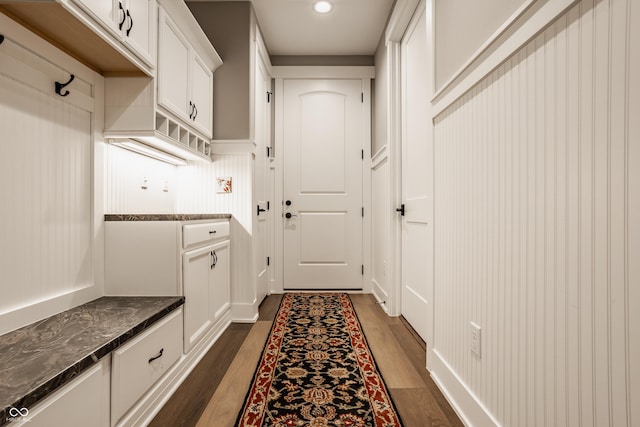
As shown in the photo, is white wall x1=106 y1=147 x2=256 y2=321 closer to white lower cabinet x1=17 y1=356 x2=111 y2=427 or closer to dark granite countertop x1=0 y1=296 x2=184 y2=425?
dark granite countertop x1=0 y1=296 x2=184 y2=425

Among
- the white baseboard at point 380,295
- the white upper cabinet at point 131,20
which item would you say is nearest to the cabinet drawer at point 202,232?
the white upper cabinet at point 131,20

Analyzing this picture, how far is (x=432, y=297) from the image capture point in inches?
70.4

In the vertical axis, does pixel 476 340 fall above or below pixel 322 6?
below

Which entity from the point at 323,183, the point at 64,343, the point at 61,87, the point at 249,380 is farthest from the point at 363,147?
the point at 64,343

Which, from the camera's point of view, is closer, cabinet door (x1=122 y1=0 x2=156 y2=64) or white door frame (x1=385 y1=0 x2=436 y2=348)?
cabinet door (x1=122 y1=0 x2=156 y2=64)

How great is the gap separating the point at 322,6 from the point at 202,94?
4.19 feet

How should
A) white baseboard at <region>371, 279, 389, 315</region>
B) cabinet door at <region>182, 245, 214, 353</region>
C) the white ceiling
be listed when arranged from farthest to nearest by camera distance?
white baseboard at <region>371, 279, 389, 315</region> → the white ceiling → cabinet door at <region>182, 245, 214, 353</region>

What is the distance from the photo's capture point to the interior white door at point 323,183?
12.2 feet

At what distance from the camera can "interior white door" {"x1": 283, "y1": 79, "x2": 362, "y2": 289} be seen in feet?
12.2

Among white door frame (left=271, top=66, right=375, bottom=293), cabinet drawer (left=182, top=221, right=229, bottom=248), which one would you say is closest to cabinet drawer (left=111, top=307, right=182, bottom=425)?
cabinet drawer (left=182, top=221, right=229, bottom=248)

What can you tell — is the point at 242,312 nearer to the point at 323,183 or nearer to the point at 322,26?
the point at 323,183

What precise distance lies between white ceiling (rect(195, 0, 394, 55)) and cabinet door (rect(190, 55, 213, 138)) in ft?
2.62

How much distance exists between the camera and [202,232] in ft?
6.71

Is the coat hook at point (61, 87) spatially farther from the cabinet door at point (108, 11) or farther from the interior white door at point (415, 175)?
the interior white door at point (415, 175)
